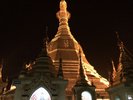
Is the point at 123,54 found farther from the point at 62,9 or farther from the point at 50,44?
the point at 62,9

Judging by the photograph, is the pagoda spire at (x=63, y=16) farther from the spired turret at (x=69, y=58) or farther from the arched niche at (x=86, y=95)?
the arched niche at (x=86, y=95)

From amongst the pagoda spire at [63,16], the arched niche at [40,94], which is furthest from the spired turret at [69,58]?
the arched niche at [40,94]

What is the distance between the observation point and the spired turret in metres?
41.1

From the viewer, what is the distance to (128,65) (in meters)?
36.9

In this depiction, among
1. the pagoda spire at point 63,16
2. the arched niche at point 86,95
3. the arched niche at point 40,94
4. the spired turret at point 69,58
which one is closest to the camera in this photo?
the arched niche at point 40,94

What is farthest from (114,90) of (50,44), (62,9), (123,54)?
(62,9)

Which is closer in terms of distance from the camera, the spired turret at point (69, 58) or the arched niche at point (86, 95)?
the arched niche at point (86, 95)

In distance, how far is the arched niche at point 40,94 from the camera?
31770 millimetres

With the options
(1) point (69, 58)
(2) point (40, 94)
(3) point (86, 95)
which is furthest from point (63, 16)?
(2) point (40, 94)

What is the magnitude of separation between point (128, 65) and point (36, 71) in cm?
1140

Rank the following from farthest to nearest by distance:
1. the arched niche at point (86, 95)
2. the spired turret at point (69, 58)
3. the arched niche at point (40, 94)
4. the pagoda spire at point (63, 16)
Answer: the pagoda spire at point (63, 16) → the spired turret at point (69, 58) → the arched niche at point (86, 95) → the arched niche at point (40, 94)

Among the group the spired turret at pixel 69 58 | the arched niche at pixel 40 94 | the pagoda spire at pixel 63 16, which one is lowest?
the arched niche at pixel 40 94

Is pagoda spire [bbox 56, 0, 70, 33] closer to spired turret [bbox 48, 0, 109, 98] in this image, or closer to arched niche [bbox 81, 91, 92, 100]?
spired turret [bbox 48, 0, 109, 98]

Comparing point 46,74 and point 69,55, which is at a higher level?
point 69,55
